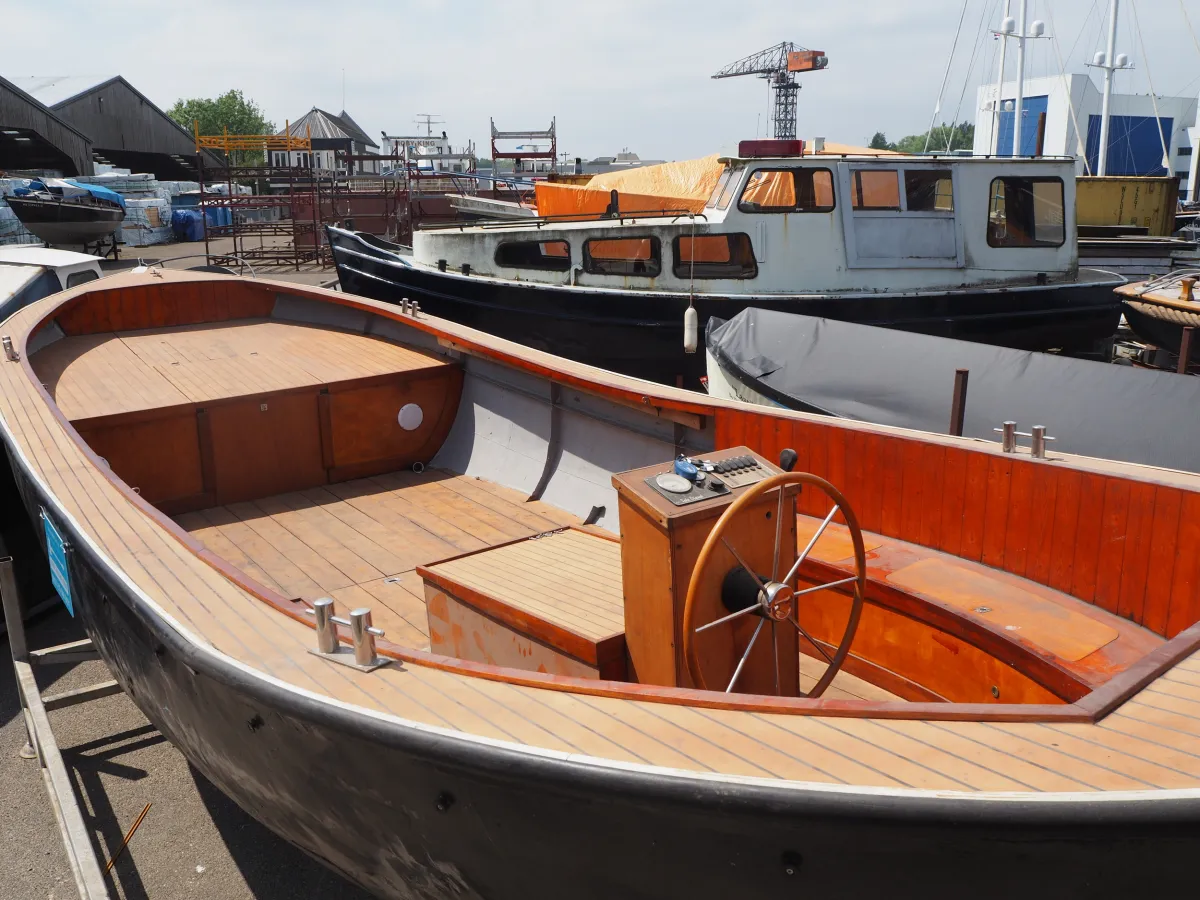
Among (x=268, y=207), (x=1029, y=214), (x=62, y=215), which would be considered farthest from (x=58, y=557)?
(x=268, y=207)

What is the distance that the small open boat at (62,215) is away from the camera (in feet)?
72.6

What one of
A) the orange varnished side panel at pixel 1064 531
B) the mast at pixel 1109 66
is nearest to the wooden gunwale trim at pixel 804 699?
the orange varnished side panel at pixel 1064 531

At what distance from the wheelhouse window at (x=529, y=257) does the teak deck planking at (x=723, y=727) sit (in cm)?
855

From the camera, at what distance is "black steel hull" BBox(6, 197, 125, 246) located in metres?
22.0

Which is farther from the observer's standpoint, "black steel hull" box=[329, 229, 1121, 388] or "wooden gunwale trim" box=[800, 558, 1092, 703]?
"black steel hull" box=[329, 229, 1121, 388]

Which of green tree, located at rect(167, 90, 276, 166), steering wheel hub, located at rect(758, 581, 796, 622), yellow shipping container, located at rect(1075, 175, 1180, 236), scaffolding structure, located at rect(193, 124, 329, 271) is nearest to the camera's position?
steering wheel hub, located at rect(758, 581, 796, 622)

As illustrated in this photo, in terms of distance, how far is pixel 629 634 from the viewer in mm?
2998

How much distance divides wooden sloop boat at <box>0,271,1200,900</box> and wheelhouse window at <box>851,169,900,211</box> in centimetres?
638

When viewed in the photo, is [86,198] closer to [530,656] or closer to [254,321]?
[254,321]

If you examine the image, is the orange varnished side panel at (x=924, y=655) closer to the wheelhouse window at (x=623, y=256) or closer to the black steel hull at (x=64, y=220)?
the wheelhouse window at (x=623, y=256)

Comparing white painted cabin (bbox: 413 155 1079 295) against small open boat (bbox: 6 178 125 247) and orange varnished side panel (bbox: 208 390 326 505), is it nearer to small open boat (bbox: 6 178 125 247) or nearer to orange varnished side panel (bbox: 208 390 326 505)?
orange varnished side panel (bbox: 208 390 326 505)

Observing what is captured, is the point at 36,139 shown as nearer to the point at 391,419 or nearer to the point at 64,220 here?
the point at 64,220

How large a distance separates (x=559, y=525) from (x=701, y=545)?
2461 mm

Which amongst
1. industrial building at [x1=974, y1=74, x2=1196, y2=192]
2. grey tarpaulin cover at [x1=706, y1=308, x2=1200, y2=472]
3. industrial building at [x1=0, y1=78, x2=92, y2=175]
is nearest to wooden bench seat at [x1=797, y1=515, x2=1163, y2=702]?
grey tarpaulin cover at [x1=706, y1=308, x2=1200, y2=472]
